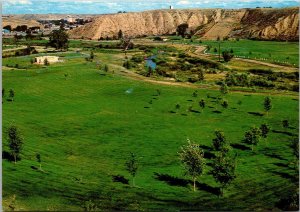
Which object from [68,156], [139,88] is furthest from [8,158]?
[139,88]

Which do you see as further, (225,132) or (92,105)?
(92,105)

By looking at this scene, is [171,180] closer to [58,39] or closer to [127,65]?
[127,65]

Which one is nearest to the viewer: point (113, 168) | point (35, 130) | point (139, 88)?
point (113, 168)

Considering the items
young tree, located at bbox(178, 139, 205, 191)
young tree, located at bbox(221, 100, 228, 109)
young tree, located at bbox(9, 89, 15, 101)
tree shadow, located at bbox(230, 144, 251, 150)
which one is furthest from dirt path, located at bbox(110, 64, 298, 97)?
young tree, located at bbox(178, 139, 205, 191)

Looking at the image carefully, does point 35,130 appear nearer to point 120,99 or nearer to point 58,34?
point 120,99

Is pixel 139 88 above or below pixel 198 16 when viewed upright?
below

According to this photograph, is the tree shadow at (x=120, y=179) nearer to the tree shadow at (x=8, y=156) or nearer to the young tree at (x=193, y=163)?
the young tree at (x=193, y=163)

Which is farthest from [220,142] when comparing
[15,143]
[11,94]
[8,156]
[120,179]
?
[11,94]
